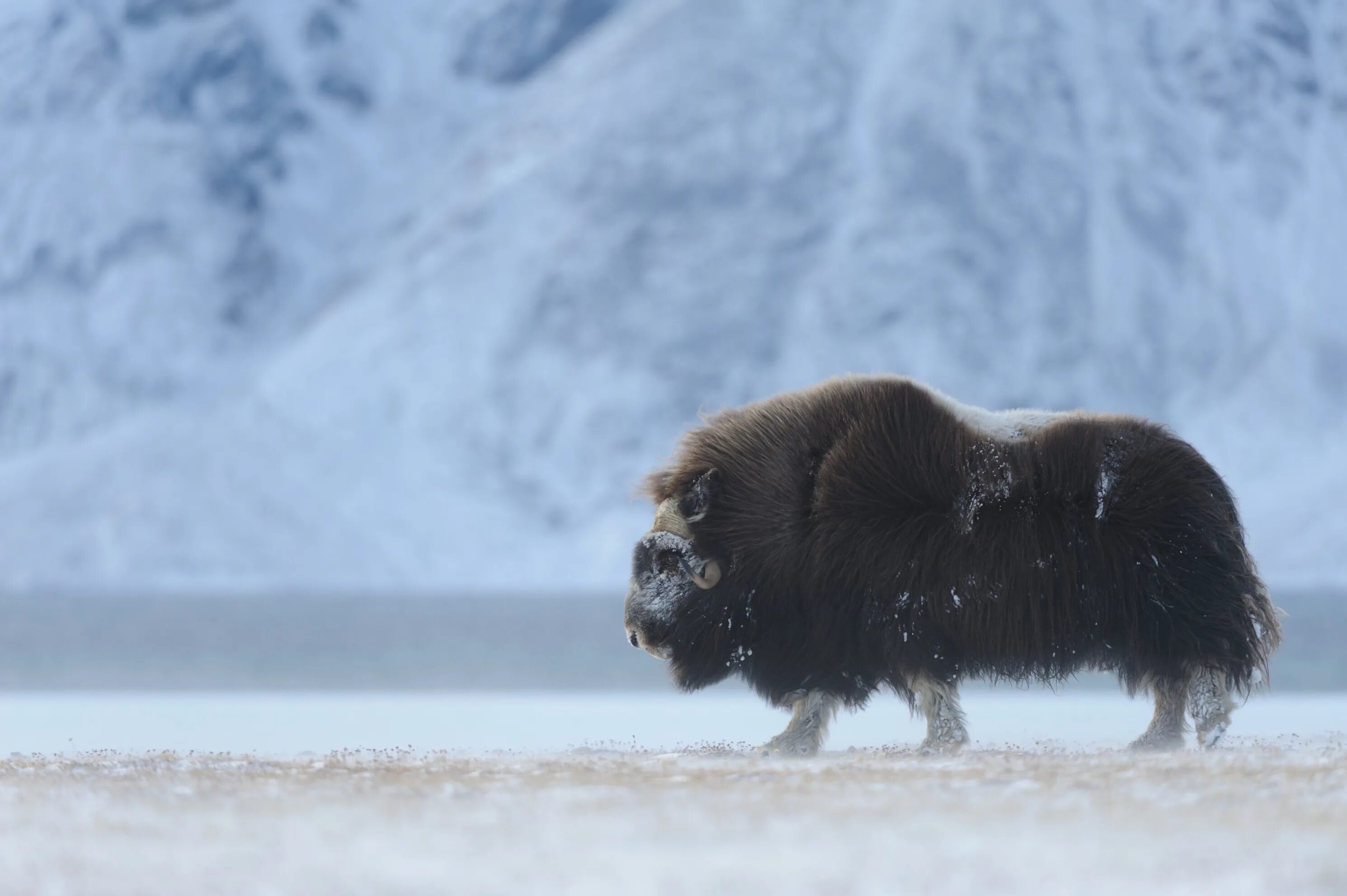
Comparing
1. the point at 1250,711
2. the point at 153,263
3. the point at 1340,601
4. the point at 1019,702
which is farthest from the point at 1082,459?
the point at 153,263

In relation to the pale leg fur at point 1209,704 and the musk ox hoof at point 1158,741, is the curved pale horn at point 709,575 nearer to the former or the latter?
the musk ox hoof at point 1158,741

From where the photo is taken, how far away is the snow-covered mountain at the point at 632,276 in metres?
39.0

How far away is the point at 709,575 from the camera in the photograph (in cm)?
586

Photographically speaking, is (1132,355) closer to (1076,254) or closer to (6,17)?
(1076,254)

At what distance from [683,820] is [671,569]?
2.44m

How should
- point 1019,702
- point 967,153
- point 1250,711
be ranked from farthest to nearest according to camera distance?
point 967,153, point 1019,702, point 1250,711

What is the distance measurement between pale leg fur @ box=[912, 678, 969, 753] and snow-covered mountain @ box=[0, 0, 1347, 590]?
93.4ft

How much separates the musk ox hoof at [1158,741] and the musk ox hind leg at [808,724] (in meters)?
1.06

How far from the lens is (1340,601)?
30047 mm

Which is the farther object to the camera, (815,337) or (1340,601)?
(815,337)

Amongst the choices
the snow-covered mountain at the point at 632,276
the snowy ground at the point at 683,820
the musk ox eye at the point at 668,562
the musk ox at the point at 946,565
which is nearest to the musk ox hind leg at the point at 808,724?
the musk ox at the point at 946,565

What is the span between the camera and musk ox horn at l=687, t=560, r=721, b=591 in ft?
19.2

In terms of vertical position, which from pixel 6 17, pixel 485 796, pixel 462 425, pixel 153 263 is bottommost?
pixel 485 796

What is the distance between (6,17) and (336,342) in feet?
81.9
